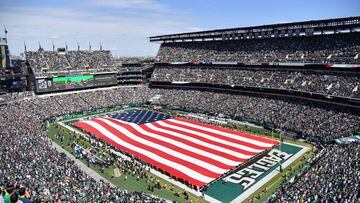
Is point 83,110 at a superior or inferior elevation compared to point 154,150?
superior

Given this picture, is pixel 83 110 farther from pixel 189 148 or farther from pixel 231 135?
pixel 231 135

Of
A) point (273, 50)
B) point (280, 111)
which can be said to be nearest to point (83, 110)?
point (280, 111)

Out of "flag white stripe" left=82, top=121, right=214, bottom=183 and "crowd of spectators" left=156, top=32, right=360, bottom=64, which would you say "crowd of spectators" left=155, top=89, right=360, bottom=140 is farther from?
"flag white stripe" left=82, top=121, right=214, bottom=183

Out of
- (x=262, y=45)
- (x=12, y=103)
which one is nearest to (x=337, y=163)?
(x=262, y=45)

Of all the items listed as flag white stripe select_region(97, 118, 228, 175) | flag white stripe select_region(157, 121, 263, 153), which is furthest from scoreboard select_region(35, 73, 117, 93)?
flag white stripe select_region(157, 121, 263, 153)

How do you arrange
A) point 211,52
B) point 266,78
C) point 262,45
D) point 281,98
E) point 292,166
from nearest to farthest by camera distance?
point 292,166
point 281,98
point 266,78
point 262,45
point 211,52

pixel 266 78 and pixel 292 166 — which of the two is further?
pixel 266 78

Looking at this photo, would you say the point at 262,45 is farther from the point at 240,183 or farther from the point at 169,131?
the point at 240,183
